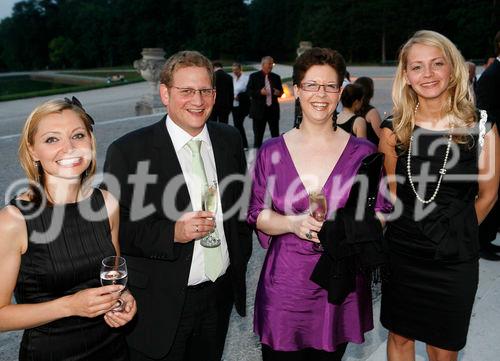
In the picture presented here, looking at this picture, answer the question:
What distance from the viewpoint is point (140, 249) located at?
8.21ft

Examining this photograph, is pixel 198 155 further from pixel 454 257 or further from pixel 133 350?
pixel 454 257

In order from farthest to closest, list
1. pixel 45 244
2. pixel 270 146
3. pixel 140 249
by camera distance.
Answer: pixel 270 146
pixel 140 249
pixel 45 244

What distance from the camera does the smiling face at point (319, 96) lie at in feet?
8.27

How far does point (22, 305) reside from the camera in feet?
6.70

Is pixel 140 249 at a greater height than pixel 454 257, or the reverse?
pixel 140 249

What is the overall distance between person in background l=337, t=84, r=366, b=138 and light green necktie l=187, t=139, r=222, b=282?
10.3ft

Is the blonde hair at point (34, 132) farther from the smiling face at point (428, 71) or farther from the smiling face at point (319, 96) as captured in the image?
the smiling face at point (428, 71)

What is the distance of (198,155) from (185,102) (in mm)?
304

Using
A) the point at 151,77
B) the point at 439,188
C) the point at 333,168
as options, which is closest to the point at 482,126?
the point at 439,188

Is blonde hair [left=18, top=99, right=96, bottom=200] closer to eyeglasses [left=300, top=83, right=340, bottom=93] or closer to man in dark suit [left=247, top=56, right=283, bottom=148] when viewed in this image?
eyeglasses [left=300, top=83, right=340, bottom=93]

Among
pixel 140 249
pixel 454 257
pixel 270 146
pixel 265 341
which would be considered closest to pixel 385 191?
pixel 454 257

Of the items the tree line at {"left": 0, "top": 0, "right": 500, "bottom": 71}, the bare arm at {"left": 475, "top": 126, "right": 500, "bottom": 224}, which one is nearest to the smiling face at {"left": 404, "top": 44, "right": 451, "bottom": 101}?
the bare arm at {"left": 475, "top": 126, "right": 500, "bottom": 224}

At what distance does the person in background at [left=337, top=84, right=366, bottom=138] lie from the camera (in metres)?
5.42

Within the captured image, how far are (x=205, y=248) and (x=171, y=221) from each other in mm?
248
